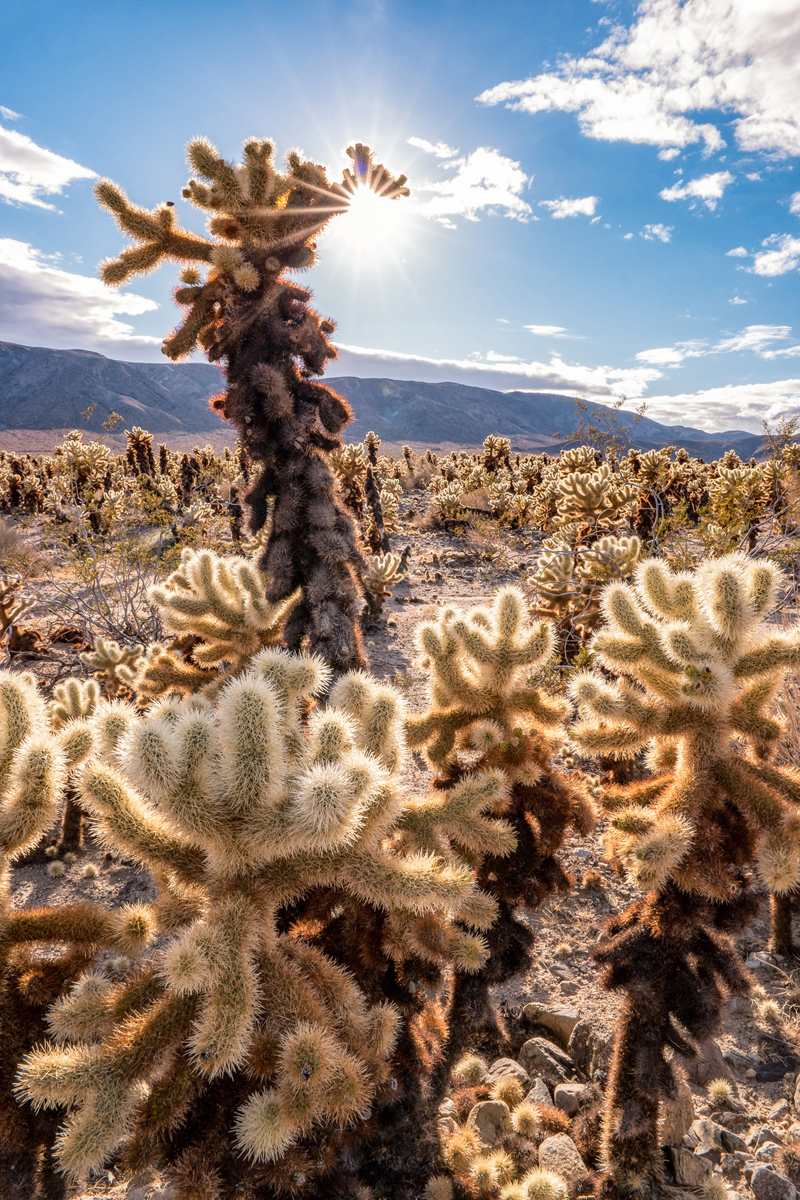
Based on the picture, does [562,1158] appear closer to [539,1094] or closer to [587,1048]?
[539,1094]

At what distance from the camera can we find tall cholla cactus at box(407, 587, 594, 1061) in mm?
2295

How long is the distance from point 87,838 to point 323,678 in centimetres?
457

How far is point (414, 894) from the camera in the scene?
157 centimetres

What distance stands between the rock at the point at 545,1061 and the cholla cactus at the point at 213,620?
8.90ft

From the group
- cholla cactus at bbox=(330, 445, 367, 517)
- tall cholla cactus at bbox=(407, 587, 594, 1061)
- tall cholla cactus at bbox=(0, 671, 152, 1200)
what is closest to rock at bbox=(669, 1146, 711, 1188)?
tall cholla cactus at bbox=(407, 587, 594, 1061)

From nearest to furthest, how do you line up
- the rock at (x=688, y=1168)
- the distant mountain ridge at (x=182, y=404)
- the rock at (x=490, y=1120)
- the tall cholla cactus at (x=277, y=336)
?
1. the rock at (x=688, y=1168)
2. the rock at (x=490, y=1120)
3. the tall cholla cactus at (x=277, y=336)
4. the distant mountain ridge at (x=182, y=404)

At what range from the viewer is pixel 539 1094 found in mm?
2650

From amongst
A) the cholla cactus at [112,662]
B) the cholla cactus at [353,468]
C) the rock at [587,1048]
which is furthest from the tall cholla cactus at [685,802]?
the cholla cactus at [353,468]

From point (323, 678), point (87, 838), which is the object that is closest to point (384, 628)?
point (87, 838)

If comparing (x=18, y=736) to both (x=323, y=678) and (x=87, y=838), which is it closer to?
(x=323, y=678)

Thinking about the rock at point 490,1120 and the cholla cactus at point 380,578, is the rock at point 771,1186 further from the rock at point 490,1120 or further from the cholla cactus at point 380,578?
the cholla cactus at point 380,578

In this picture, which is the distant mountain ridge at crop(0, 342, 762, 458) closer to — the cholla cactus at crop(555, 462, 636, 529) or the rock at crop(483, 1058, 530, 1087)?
the cholla cactus at crop(555, 462, 636, 529)

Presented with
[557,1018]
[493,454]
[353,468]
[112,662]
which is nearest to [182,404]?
[493,454]

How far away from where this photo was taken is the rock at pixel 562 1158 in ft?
7.46
